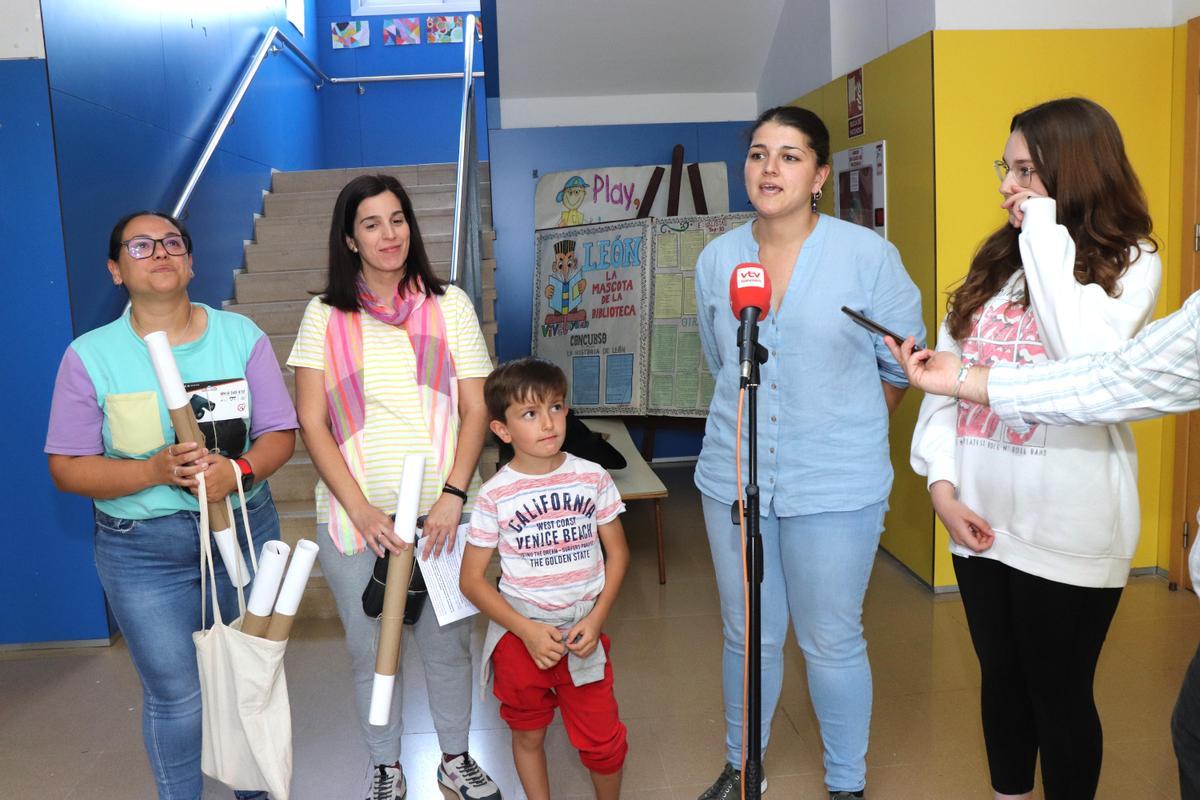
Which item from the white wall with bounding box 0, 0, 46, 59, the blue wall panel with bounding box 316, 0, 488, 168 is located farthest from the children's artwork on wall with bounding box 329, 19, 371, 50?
the white wall with bounding box 0, 0, 46, 59

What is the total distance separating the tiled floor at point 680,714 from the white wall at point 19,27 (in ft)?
7.34

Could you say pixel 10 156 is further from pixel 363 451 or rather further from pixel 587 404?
pixel 587 404

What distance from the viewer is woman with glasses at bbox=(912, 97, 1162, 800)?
1743 mm

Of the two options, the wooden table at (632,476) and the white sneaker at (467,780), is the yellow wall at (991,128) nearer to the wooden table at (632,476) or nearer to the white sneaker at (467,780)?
the wooden table at (632,476)

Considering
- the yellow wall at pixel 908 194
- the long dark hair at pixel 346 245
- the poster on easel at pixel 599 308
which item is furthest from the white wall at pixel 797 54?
the long dark hair at pixel 346 245

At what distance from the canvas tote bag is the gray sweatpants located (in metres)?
0.38

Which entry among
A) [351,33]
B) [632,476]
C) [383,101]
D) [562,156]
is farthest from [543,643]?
[351,33]

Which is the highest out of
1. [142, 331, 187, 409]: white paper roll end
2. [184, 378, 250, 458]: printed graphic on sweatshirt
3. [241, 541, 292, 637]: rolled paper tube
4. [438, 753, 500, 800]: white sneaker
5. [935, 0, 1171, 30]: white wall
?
[935, 0, 1171, 30]: white wall

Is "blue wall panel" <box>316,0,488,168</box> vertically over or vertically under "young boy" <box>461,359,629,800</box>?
over

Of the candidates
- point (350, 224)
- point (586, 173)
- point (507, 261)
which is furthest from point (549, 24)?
point (350, 224)

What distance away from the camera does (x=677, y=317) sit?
5.68 m

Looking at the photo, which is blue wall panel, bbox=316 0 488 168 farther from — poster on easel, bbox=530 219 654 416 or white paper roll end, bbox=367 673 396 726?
white paper roll end, bbox=367 673 396 726

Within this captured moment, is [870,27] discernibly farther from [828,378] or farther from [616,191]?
[828,378]

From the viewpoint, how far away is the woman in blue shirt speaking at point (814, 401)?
213 centimetres
